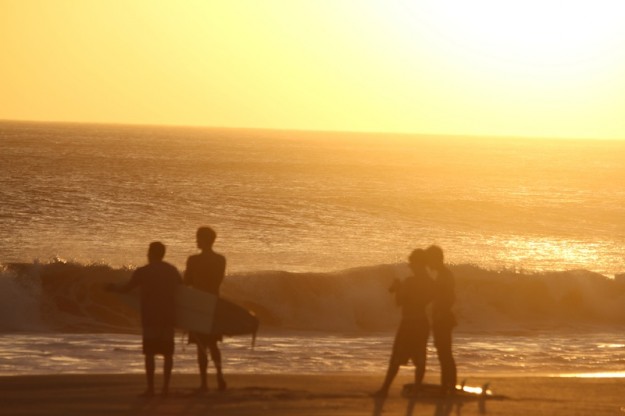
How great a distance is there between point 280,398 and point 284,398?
0.15ft

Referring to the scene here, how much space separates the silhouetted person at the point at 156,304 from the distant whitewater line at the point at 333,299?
1070 centimetres

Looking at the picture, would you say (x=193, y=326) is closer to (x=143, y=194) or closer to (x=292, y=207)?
(x=292, y=207)

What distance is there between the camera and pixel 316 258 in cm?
3956

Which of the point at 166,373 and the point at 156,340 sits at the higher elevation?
the point at 156,340

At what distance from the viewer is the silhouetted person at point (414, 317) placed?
12.8 m

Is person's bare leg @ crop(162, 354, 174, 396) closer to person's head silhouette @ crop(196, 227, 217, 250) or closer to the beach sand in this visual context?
the beach sand

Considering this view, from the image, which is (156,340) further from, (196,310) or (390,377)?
(390,377)

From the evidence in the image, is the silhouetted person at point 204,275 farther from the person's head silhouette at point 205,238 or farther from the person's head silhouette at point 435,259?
the person's head silhouette at point 435,259

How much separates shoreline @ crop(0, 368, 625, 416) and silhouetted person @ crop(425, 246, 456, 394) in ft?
0.90

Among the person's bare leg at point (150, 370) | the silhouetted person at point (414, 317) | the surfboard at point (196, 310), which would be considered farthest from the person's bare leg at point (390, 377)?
the person's bare leg at point (150, 370)

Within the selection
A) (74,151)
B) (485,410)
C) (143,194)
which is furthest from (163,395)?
(74,151)

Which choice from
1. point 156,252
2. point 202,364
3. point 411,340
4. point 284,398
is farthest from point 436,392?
point 156,252

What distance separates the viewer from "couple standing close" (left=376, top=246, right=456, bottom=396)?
41.8 feet

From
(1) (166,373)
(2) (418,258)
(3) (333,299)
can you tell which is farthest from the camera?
(3) (333,299)
